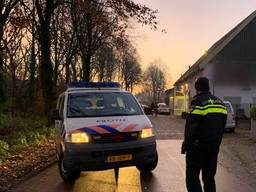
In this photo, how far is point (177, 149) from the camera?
16422mm

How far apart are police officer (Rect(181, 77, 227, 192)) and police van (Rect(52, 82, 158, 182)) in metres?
2.94

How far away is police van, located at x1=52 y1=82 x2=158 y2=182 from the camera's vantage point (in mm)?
9484

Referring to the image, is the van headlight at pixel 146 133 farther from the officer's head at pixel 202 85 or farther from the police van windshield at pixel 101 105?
the officer's head at pixel 202 85

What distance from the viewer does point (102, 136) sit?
954 centimetres

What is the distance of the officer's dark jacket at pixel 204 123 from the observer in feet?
21.6

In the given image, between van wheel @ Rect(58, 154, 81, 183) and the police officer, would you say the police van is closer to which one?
van wheel @ Rect(58, 154, 81, 183)

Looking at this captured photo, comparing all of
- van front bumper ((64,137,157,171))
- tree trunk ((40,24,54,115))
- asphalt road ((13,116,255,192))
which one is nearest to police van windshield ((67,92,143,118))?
van front bumper ((64,137,157,171))

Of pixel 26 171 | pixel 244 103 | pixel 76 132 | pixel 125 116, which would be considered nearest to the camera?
pixel 76 132

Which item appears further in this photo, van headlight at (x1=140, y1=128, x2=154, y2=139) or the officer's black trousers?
van headlight at (x1=140, y1=128, x2=154, y2=139)

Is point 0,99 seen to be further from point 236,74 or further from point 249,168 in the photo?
point 236,74

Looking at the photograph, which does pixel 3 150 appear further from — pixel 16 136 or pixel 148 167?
pixel 148 167

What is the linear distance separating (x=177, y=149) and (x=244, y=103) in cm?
3305

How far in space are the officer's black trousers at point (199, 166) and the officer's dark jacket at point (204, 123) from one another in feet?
0.39

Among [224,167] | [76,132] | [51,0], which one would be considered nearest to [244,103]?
[51,0]
